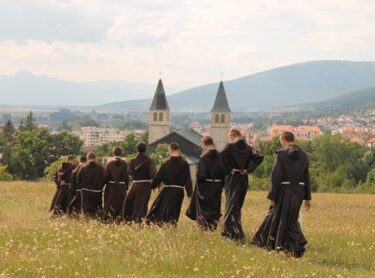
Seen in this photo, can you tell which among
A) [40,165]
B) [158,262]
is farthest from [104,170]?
[40,165]

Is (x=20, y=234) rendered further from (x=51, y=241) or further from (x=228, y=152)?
(x=228, y=152)

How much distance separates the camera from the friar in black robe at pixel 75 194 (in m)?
18.0

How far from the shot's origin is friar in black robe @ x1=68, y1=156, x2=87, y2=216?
1805cm

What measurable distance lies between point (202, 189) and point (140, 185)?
8.00 feet

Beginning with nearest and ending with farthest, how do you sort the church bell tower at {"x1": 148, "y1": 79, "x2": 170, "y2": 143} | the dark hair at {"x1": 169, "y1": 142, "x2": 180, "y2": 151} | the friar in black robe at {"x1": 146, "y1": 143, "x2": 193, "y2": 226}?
the dark hair at {"x1": 169, "y1": 142, "x2": 180, "y2": 151}
the friar in black robe at {"x1": 146, "y1": 143, "x2": 193, "y2": 226}
the church bell tower at {"x1": 148, "y1": 79, "x2": 170, "y2": 143}

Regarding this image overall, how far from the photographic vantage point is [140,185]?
1627 cm

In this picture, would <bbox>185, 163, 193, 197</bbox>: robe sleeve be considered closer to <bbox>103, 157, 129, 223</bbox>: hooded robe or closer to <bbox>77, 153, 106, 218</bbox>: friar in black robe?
<bbox>103, 157, 129, 223</bbox>: hooded robe

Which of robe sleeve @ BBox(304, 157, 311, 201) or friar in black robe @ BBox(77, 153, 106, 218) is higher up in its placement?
robe sleeve @ BBox(304, 157, 311, 201)

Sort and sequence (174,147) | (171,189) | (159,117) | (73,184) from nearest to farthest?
(174,147) < (171,189) < (73,184) < (159,117)

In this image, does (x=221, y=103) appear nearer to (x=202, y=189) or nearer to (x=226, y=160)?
(x=202, y=189)

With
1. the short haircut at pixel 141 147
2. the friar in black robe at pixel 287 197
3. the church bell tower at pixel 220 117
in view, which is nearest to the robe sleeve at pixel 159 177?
the short haircut at pixel 141 147

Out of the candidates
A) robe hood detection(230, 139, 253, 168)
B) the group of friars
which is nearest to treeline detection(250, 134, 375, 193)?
the group of friars

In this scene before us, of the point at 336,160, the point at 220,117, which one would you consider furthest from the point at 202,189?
the point at 220,117

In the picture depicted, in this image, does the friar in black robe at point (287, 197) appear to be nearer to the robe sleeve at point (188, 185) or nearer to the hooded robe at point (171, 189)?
the robe sleeve at point (188, 185)
